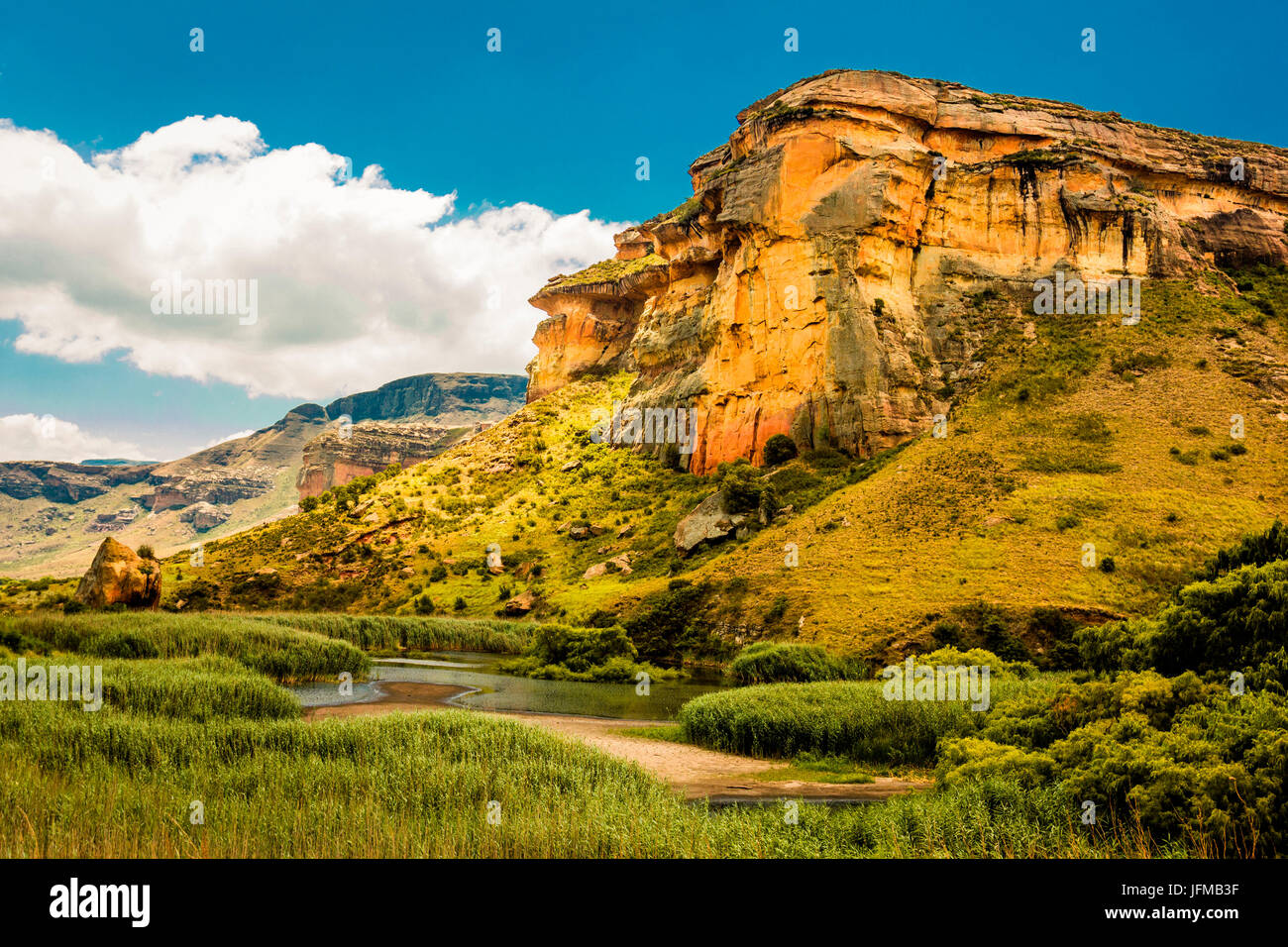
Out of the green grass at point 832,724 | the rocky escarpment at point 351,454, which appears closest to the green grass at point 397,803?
the green grass at point 832,724

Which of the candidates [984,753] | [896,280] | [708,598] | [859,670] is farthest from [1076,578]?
[896,280]

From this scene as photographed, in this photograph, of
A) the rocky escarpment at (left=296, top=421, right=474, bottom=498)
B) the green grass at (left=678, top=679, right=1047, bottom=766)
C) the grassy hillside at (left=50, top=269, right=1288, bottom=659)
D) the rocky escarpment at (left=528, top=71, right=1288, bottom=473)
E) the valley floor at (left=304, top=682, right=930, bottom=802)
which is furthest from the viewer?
the rocky escarpment at (left=296, top=421, right=474, bottom=498)

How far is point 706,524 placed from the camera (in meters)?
54.0

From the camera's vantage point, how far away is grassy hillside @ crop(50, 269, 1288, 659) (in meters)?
36.5

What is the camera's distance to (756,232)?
66125 mm

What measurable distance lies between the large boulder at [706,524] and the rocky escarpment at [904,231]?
32.8ft

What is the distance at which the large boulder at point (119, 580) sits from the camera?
35.6m

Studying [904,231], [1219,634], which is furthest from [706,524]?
[1219,634]

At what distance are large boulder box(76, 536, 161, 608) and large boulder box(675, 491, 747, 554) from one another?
3119 centimetres

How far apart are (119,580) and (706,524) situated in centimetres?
3392

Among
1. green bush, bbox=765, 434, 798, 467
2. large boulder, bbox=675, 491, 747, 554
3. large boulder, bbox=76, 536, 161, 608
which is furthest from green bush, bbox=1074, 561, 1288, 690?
green bush, bbox=765, 434, 798, 467

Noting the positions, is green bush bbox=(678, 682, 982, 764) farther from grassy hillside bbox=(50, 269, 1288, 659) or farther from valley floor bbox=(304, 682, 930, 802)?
grassy hillside bbox=(50, 269, 1288, 659)

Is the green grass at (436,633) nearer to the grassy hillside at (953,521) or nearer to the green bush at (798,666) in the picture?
the grassy hillside at (953,521)
